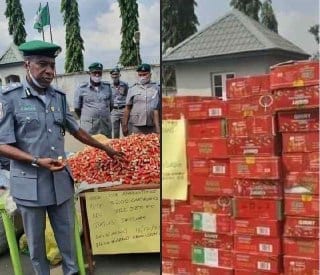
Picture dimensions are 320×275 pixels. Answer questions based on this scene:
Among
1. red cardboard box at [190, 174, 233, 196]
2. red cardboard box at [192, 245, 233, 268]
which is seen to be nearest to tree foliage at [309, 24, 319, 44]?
red cardboard box at [190, 174, 233, 196]

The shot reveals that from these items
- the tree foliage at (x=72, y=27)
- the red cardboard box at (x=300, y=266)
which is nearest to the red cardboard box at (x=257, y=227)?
the red cardboard box at (x=300, y=266)

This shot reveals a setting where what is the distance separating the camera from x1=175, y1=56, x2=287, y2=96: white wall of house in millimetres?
1738

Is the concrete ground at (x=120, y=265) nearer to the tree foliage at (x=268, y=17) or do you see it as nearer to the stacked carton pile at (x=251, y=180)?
the stacked carton pile at (x=251, y=180)

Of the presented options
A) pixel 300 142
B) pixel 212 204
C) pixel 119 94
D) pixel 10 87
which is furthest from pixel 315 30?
pixel 119 94

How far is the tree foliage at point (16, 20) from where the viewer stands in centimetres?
266

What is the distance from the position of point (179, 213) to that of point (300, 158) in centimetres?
53

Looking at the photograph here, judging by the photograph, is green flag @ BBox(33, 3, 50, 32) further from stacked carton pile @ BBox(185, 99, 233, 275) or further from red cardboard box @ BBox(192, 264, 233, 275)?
red cardboard box @ BBox(192, 264, 233, 275)

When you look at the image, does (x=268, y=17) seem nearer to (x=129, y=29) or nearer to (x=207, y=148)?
(x=207, y=148)

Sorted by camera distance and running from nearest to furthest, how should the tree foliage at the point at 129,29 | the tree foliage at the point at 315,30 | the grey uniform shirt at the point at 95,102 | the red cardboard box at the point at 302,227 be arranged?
the tree foliage at the point at 315,30, the red cardboard box at the point at 302,227, the tree foliage at the point at 129,29, the grey uniform shirt at the point at 95,102

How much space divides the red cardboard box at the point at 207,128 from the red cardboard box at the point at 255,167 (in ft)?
0.38

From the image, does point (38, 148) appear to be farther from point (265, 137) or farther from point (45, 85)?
point (265, 137)

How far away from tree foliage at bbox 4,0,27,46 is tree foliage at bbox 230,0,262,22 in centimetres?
139

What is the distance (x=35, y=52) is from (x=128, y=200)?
3.42 feet

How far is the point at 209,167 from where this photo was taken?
195 centimetres
